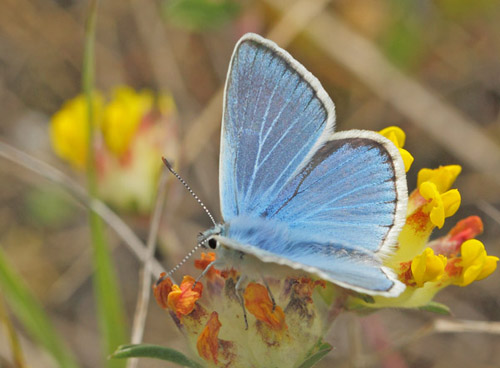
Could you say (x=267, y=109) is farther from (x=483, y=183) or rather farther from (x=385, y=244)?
(x=483, y=183)

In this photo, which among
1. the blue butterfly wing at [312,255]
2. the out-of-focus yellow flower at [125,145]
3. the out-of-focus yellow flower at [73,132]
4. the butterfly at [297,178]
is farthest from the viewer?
the out-of-focus yellow flower at [73,132]

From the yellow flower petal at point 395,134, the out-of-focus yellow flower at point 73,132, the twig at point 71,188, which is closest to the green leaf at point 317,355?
the yellow flower petal at point 395,134

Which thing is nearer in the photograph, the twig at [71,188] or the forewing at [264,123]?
the forewing at [264,123]

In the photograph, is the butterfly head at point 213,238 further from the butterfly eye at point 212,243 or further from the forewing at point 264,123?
the forewing at point 264,123

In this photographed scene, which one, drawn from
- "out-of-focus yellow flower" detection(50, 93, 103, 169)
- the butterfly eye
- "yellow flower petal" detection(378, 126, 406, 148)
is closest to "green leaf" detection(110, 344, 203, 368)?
the butterfly eye

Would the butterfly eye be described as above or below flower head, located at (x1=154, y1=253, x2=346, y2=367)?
above

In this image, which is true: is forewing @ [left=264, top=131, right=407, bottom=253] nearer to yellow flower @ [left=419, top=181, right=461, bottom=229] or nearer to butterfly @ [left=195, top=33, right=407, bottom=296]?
butterfly @ [left=195, top=33, right=407, bottom=296]
